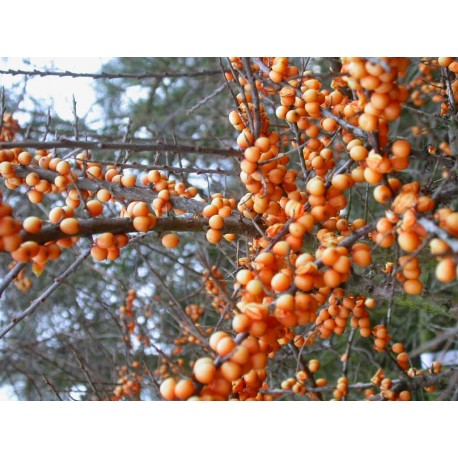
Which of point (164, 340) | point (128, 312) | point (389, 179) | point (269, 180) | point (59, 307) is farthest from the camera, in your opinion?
point (59, 307)

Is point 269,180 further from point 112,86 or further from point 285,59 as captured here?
point 112,86

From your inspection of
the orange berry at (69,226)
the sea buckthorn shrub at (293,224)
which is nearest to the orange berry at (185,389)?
the sea buckthorn shrub at (293,224)

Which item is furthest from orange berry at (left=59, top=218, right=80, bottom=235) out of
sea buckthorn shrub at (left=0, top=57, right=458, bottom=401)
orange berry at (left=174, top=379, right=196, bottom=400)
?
orange berry at (left=174, top=379, right=196, bottom=400)

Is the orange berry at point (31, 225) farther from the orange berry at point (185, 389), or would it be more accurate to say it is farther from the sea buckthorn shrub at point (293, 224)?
the orange berry at point (185, 389)

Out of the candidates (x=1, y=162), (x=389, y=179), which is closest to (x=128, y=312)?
(x=1, y=162)

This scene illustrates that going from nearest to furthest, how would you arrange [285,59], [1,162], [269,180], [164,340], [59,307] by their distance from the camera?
[269,180] → [285,59] → [1,162] → [164,340] → [59,307]

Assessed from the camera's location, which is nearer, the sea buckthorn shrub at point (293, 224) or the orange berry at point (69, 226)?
the sea buckthorn shrub at point (293, 224)

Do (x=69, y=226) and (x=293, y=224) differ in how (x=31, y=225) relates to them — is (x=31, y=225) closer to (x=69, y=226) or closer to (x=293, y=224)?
(x=69, y=226)

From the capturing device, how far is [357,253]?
49.6 inches

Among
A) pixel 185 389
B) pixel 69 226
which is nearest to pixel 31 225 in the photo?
pixel 69 226

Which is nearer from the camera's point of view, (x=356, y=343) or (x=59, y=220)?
(x=59, y=220)

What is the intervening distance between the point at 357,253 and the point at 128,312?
2275mm

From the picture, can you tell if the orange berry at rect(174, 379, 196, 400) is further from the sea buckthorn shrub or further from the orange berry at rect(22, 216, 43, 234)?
the orange berry at rect(22, 216, 43, 234)

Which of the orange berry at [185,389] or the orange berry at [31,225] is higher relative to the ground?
the orange berry at [31,225]
